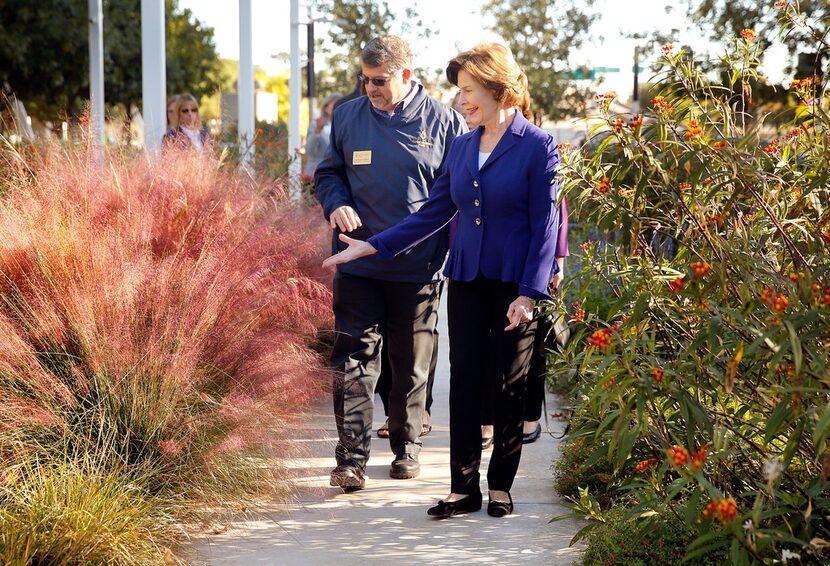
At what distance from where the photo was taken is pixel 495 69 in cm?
439

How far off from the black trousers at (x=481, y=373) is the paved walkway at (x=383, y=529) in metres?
0.22

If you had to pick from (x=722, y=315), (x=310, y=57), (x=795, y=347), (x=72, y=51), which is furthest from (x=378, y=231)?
(x=72, y=51)

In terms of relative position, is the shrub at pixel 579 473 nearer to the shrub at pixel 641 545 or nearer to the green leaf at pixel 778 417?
the shrub at pixel 641 545

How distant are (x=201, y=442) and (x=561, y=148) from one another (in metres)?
1.73

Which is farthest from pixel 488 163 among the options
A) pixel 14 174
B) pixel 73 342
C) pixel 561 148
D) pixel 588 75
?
pixel 588 75

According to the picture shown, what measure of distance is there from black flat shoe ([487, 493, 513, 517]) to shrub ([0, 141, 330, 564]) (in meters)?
0.89

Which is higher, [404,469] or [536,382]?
[536,382]

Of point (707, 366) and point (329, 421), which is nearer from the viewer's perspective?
point (707, 366)

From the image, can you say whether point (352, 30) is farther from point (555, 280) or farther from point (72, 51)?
point (555, 280)

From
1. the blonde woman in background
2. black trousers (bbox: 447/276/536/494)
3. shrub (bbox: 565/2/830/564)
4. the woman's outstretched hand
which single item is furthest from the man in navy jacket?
the blonde woman in background

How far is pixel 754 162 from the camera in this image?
10.4 ft

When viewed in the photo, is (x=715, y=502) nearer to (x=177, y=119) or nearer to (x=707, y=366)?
(x=707, y=366)

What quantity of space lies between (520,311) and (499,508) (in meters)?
0.87

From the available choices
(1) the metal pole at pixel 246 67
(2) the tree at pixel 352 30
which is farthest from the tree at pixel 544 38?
(1) the metal pole at pixel 246 67
